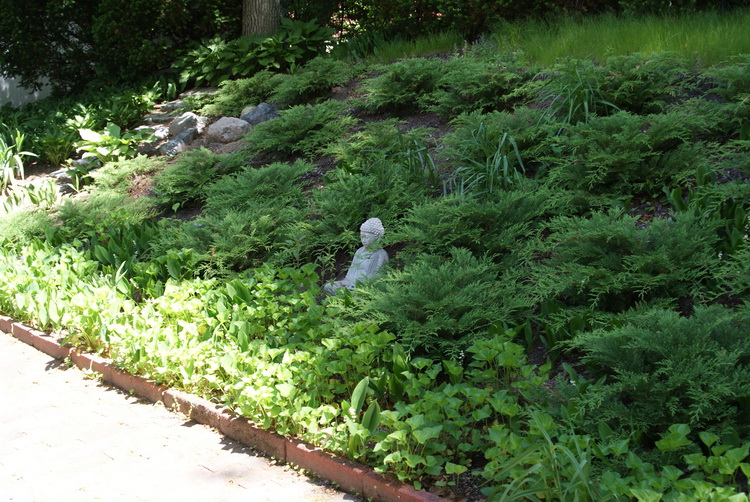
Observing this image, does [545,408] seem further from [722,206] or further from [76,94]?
[76,94]

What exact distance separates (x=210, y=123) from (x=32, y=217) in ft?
11.3

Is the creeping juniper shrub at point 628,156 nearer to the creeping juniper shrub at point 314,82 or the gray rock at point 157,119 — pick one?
the creeping juniper shrub at point 314,82

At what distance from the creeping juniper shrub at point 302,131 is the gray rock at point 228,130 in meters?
1.03

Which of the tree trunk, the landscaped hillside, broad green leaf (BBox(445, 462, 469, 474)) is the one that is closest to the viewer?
broad green leaf (BBox(445, 462, 469, 474))

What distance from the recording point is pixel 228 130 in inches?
384

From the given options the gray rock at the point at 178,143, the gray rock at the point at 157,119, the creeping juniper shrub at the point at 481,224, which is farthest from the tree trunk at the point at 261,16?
the creeping juniper shrub at the point at 481,224

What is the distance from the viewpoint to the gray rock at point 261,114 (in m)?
9.88

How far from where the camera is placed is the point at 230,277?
5.83 metres

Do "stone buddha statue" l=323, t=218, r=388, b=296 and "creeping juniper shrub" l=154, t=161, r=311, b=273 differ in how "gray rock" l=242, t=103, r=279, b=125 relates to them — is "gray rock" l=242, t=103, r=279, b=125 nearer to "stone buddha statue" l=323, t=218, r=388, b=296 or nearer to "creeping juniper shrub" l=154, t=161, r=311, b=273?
"creeping juniper shrub" l=154, t=161, r=311, b=273

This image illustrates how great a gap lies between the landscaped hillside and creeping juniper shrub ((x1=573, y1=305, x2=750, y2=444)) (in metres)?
0.01

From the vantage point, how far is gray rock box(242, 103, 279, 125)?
988 cm

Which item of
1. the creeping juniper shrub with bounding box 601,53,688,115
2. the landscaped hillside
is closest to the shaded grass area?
the landscaped hillside

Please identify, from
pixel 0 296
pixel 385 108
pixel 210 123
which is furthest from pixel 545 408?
pixel 210 123

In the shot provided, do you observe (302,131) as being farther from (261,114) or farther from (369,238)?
(369,238)
